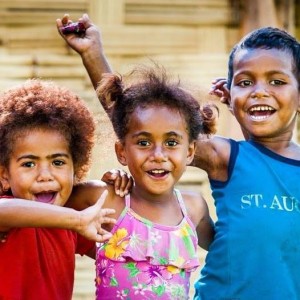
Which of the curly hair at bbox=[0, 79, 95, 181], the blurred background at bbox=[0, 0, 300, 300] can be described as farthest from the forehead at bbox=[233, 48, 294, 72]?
the blurred background at bbox=[0, 0, 300, 300]

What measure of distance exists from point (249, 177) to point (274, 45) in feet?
1.43

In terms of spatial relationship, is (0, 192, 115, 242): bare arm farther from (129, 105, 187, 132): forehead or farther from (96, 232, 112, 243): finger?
(129, 105, 187, 132): forehead

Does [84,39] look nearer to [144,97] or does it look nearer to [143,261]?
[144,97]

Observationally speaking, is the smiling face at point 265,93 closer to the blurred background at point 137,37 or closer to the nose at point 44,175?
the nose at point 44,175

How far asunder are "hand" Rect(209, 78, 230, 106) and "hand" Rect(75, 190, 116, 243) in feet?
2.39

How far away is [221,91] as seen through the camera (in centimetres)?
341

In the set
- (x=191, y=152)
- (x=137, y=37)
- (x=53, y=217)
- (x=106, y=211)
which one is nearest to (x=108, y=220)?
(x=106, y=211)

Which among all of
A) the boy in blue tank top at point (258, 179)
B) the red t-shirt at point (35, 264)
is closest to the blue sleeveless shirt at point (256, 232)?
the boy in blue tank top at point (258, 179)

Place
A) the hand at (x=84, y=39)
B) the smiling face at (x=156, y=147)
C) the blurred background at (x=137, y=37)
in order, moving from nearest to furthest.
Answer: the smiling face at (x=156, y=147), the hand at (x=84, y=39), the blurred background at (x=137, y=37)

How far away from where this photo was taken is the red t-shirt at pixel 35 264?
2904 mm

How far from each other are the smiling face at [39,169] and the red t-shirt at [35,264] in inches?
4.3

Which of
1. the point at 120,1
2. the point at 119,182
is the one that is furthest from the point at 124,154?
the point at 120,1

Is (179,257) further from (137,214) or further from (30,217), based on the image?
(30,217)

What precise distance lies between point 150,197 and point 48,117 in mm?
399
